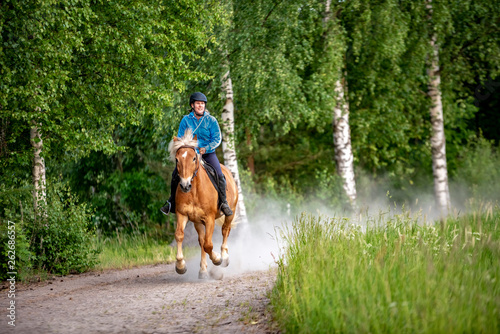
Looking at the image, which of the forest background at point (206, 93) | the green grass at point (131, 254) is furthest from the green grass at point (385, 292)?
the green grass at point (131, 254)

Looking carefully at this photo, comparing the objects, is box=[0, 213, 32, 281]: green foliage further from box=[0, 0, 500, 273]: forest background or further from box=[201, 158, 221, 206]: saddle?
box=[201, 158, 221, 206]: saddle

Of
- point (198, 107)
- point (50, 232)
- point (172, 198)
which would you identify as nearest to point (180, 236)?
point (172, 198)

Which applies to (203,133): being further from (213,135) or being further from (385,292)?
(385,292)

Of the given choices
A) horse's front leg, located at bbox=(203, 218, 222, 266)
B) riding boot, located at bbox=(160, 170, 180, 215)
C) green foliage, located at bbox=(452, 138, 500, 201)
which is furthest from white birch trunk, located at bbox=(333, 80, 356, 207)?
riding boot, located at bbox=(160, 170, 180, 215)

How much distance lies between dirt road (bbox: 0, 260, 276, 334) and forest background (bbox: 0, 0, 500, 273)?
2.11 m

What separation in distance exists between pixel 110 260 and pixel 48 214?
2.71 meters

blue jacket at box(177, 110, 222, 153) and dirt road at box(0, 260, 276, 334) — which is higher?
blue jacket at box(177, 110, 222, 153)

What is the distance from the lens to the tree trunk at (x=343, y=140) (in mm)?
18920

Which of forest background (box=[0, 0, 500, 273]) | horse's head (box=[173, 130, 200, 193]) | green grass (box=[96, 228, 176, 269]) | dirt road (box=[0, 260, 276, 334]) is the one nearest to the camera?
dirt road (box=[0, 260, 276, 334])

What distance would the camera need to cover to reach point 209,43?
1577 centimetres

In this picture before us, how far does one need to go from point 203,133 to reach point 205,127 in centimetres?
14

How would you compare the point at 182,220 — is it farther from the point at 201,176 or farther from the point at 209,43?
the point at 209,43

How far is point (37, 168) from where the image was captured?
12.1 m

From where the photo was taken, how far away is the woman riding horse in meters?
9.86
